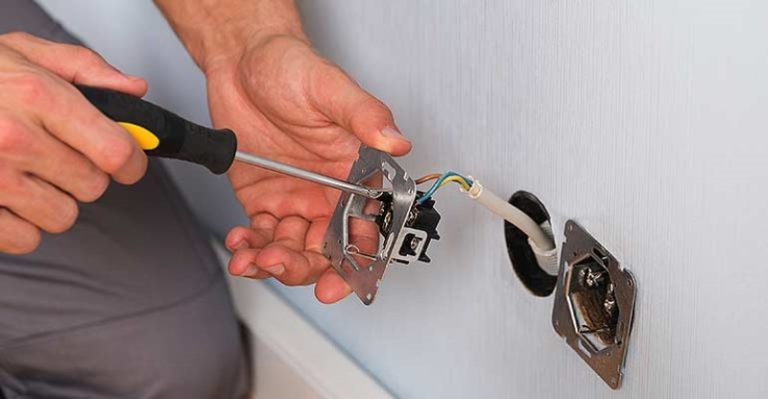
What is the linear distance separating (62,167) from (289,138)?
21 centimetres

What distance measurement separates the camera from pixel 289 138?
0.77 m

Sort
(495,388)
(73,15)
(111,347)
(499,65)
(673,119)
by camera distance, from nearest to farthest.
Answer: (673,119) < (499,65) < (495,388) < (111,347) < (73,15)

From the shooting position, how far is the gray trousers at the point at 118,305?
93 cm

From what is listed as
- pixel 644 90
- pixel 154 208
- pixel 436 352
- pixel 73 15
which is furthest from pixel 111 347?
pixel 644 90

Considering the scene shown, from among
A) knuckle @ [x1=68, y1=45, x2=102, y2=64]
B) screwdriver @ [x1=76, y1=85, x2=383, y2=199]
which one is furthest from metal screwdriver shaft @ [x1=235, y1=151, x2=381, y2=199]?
knuckle @ [x1=68, y1=45, x2=102, y2=64]

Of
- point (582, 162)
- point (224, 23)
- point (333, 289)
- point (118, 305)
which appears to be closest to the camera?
point (582, 162)

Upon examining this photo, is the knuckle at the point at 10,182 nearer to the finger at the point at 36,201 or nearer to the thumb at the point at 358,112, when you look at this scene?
the finger at the point at 36,201

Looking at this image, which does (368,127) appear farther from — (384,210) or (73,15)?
(73,15)

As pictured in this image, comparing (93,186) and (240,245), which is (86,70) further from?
(240,245)

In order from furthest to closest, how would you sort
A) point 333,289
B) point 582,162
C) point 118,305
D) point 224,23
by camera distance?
point 118,305, point 224,23, point 333,289, point 582,162

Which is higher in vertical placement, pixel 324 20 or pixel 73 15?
pixel 324 20

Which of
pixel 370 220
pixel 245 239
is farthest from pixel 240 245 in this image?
pixel 370 220

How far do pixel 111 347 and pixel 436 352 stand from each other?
1.11ft

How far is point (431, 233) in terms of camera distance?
0.62m
